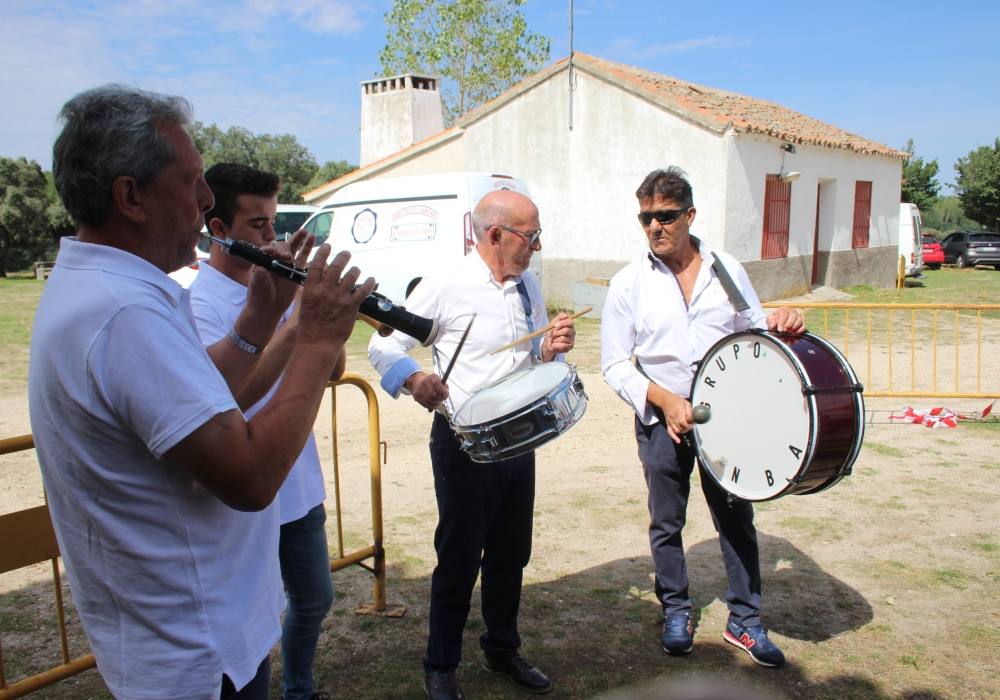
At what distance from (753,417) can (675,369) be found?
1.75ft

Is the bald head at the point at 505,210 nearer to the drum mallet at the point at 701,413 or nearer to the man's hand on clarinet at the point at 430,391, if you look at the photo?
the man's hand on clarinet at the point at 430,391

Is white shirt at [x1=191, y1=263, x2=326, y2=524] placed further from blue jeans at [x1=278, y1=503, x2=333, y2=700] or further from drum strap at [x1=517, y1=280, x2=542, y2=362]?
drum strap at [x1=517, y1=280, x2=542, y2=362]

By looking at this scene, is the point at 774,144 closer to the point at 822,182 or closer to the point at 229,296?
the point at 822,182

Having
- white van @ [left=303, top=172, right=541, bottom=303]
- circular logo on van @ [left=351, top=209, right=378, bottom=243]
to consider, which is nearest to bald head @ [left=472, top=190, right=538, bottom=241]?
white van @ [left=303, top=172, right=541, bottom=303]

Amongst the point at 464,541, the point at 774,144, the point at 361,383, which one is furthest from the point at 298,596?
the point at 774,144

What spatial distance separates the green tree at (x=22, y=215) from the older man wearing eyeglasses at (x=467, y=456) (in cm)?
3044

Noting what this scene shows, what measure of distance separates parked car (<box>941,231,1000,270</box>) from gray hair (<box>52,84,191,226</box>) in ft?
121

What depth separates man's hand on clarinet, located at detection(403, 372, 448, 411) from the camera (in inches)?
115

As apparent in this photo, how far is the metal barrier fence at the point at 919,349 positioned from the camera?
8.00 meters

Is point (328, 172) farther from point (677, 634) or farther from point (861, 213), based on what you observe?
point (677, 634)

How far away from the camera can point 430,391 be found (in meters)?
2.94

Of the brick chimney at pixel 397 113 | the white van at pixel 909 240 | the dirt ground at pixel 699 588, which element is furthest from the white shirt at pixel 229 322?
the white van at pixel 909 240

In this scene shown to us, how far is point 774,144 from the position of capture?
17.2 metres

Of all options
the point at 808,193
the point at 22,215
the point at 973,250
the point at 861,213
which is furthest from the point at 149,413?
the point at 973,250
